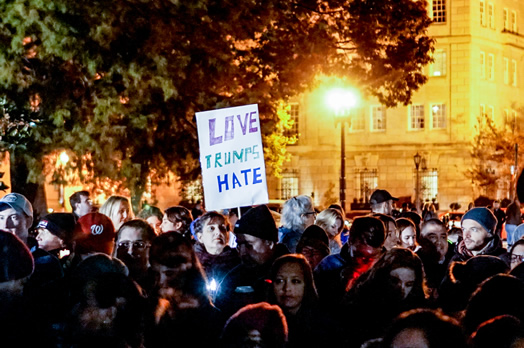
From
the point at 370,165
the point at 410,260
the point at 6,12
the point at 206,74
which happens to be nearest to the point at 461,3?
the point at 370,165

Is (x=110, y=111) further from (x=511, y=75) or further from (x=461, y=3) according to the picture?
(x=511, y=75)

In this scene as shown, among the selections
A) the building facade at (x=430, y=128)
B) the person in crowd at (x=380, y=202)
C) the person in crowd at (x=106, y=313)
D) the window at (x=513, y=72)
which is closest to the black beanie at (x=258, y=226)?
the person in crowd at (x=106, y=313)

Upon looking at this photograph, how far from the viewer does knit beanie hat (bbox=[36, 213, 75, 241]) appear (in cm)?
726

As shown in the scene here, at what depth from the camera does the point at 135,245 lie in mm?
6574

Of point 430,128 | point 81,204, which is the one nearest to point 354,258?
point 81,204

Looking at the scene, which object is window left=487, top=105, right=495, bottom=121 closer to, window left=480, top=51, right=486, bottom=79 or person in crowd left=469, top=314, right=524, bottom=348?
window left=480, top=51, right=486, bottom=79

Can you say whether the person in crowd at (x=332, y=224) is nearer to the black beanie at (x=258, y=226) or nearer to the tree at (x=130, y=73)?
the black beanie at (x=258, y=226)

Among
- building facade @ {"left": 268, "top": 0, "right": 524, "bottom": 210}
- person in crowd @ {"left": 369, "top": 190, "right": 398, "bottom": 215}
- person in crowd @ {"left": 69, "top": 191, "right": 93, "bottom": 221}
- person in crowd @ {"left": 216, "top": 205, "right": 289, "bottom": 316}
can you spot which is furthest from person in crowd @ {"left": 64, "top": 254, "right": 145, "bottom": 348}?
building facade @ {"left": 268, "top": 0, "right": 524, "bottom": 210}

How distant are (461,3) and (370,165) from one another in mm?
11374

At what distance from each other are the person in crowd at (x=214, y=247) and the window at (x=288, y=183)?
45.7 m

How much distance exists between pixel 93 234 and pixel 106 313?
2.09 metres

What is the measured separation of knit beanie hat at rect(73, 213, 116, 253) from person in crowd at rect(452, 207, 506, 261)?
323 cm

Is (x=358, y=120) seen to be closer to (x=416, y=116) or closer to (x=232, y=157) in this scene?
(x=416, y=116)

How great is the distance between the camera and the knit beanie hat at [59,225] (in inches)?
286
